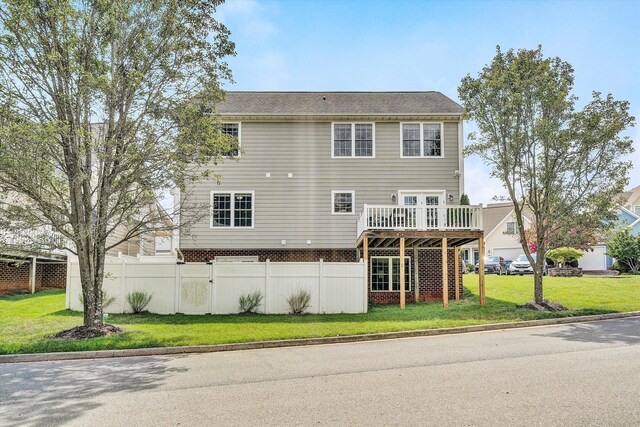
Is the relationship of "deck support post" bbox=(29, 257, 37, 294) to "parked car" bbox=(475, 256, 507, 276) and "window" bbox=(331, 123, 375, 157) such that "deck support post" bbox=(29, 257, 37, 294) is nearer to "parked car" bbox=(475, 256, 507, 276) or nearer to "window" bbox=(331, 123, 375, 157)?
"window" bbox=(331, 123, 375, 157)

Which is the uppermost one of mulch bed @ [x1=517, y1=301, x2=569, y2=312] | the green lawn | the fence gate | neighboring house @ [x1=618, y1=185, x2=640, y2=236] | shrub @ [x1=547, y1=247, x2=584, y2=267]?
neighboring house @ [x1=618, y1=185, x2=640, y2=236]

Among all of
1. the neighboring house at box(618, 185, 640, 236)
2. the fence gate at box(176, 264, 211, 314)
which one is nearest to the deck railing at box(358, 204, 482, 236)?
the fence gate at box(176, 264, 211, 314)

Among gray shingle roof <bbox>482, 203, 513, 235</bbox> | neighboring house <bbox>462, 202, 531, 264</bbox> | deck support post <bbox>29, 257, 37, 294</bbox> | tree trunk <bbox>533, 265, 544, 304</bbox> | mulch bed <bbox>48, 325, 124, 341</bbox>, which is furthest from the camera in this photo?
gray shingle roof <bbox>482, 203, 513, 235</bbox>

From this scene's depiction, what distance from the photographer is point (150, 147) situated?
1223cm

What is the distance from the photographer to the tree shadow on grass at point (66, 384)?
5.93 m

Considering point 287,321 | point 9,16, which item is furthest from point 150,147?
point 287,321

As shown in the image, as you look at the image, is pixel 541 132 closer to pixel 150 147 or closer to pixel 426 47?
pixel 426 47

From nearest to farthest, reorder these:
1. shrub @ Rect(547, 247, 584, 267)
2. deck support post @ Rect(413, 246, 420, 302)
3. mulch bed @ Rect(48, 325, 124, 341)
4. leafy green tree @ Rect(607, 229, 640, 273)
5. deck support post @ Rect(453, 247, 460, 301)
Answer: mulch bed @ Rect(48, 325, 124, 341)
deck support post @ Rect(453, 247, 460, 301)
deck support post @ Rect(413, 246, 420, 302)
shrub @ Rect(547, 247, 584, 267)
leafy green tree @ Rect(607, 229, 640, 273)

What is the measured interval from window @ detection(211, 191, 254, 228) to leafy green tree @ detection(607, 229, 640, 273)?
25951mm

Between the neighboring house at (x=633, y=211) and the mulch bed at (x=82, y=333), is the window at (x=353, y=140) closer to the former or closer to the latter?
the mulch bed at (x=82, y=333)

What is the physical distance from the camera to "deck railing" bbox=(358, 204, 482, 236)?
1705 centimetres

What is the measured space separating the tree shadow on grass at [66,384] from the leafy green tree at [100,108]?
3.19m

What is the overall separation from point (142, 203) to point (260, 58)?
531 cm

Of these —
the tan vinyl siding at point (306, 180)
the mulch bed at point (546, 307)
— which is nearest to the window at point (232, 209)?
the tan vinyl siding at point (306, 180)
